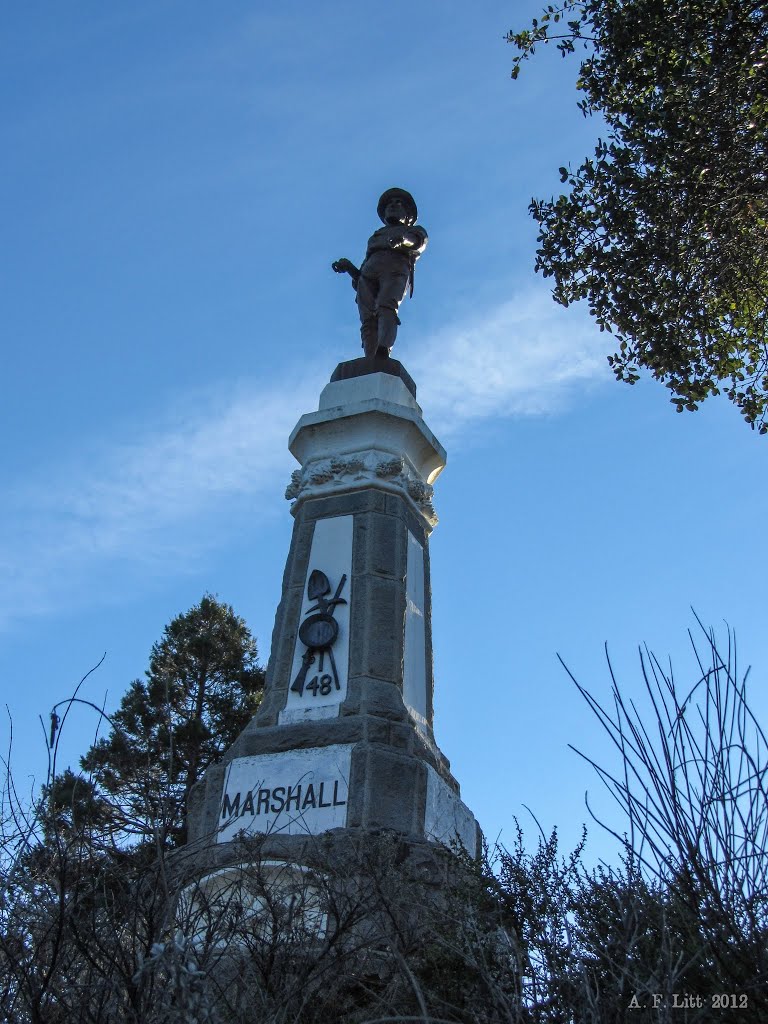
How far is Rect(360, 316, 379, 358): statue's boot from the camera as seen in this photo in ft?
32.6

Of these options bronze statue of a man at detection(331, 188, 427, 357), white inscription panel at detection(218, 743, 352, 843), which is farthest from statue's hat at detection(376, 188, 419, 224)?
white inscription panel at detection(218, 743, 352, 843)

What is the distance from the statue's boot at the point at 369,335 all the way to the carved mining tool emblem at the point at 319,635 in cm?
251

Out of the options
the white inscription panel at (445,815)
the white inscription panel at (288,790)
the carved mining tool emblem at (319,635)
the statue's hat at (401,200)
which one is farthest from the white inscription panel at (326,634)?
the statue's hat at (401,200)

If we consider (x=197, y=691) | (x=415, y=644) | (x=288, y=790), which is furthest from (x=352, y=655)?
(x=197, y=691)

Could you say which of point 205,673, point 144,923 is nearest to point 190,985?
point 144,923

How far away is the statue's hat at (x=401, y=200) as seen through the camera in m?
10.4

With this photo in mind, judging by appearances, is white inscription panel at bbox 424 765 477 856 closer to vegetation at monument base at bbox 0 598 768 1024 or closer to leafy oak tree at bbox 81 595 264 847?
vegetation at monument base at bbox 0 598 768 1024

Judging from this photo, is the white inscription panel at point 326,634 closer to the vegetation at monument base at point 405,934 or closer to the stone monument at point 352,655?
the stone monument at point 352,655

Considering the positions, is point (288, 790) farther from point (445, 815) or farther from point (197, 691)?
point (197, 691)

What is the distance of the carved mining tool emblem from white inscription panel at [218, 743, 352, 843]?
1.94 ft

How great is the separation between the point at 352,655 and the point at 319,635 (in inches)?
12.6

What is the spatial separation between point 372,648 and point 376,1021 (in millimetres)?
4816

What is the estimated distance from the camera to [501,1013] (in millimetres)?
3613

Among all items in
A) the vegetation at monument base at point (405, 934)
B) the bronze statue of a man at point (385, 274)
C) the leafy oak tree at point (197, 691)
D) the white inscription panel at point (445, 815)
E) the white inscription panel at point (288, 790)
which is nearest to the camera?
the vegetation at monument base at point (405, 934)
